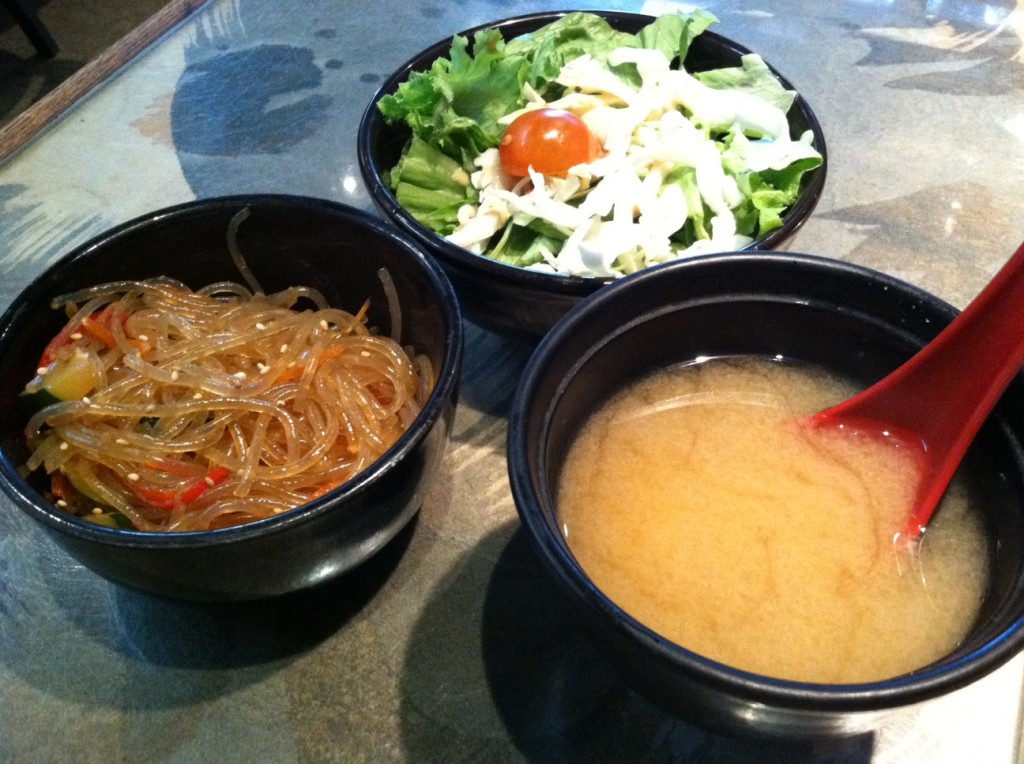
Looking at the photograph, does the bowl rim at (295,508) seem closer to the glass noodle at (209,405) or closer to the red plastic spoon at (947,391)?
the glass noodle at (209,405)

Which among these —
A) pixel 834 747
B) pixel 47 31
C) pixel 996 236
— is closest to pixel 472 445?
pixel 834 747

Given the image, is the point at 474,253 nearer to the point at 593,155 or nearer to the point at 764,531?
the point at 593,155

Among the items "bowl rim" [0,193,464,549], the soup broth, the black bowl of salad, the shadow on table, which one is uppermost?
"bowl rim" [0,193,464,549]

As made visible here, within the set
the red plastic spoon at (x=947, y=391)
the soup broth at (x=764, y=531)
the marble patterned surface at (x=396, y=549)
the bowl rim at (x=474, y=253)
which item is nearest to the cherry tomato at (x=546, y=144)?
the bowl rim at (x=474, y=253)

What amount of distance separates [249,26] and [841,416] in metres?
2.11

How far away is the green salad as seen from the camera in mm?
1479

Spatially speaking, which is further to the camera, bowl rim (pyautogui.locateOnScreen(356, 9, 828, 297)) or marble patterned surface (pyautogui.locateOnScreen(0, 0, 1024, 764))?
bowl rim (pyautogui.locateOnScreen(356, 9, 828, 297))

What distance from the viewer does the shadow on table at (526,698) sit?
1.02 metres

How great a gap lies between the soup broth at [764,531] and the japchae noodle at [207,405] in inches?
13.4

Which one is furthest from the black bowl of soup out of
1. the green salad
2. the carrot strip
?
the carrot strip

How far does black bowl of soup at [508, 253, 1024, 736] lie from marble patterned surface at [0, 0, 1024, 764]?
18cm

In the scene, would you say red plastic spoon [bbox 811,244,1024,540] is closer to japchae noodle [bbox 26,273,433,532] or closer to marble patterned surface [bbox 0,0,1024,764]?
marble patterned surface [bbox 0,0,1024,764]

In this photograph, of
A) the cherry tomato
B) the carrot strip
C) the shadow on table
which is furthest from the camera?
the cherry tomato

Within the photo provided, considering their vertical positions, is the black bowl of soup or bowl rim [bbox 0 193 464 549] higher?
bowl rim [bbox 0 193 464 549]
